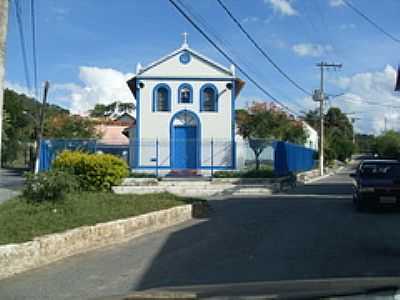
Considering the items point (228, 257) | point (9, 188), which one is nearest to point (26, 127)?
point (9, 188)

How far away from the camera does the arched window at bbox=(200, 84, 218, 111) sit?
31984mm

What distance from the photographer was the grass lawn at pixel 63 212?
9.91m

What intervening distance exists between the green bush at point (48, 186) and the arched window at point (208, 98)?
757 inches

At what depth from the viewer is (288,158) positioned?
3388 cm

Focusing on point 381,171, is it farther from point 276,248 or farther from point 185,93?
point 185,93

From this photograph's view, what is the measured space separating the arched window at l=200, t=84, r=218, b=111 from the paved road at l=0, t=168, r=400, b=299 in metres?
16.4

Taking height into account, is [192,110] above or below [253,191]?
above

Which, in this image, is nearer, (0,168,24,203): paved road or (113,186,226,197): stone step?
(0,168,24,203): paved road

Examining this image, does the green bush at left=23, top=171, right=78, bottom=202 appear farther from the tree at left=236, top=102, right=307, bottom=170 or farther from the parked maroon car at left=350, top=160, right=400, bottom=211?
the tree at left=236, top=102, right=307, bottom=170

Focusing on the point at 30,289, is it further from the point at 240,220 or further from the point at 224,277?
the point at 240,220

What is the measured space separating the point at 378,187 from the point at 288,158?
16.4 metres

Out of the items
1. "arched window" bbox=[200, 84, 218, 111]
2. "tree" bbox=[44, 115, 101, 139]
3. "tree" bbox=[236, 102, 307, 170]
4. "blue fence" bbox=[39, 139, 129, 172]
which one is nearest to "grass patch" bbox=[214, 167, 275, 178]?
"arched window" bbox=[200, 84, 218, 111]

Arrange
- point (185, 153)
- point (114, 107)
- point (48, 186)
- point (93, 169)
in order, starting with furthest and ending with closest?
point (114, 107) → point (185, 153) → point (93, 169) → point (48, 186)

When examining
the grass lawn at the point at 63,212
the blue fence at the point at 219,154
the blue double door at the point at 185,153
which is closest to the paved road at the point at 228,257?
the grass lawn at the point at 63,212
